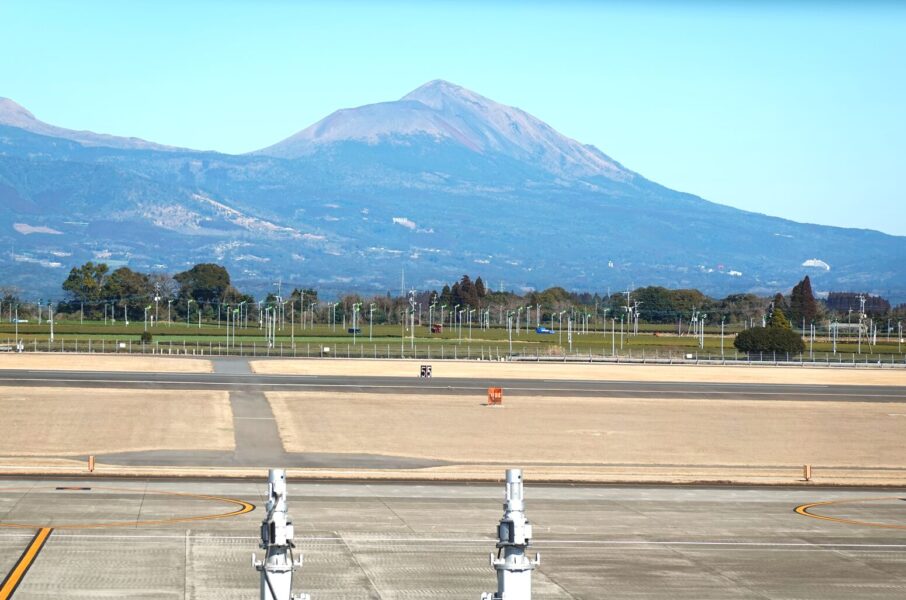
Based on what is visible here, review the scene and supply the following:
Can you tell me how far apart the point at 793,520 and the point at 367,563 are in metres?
16.8

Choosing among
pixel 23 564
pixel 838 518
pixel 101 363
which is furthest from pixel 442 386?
pixel 23 564

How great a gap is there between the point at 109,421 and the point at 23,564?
138 ft

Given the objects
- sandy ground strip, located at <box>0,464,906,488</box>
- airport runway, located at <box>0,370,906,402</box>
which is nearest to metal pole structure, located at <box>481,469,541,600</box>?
sandy ground strip, located at <box>0,464,906,488</box>

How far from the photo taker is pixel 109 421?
239ft

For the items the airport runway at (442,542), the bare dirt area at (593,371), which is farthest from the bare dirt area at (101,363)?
the airport runway at (442,542)

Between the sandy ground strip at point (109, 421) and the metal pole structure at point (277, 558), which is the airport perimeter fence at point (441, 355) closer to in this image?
the sandy ground strip at point (109, 421)

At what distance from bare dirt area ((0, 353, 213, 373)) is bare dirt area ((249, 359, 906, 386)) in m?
6.45

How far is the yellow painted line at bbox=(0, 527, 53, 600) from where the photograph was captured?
2900 centimetres

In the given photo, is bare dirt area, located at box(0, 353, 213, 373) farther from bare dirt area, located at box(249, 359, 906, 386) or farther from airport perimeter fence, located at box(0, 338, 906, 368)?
airport perimeter fence, located at box(0, 338, 906, 368)

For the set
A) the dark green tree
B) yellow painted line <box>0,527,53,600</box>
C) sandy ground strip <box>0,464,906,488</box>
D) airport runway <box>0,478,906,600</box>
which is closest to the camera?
yellow painted line <box>0,527,53,600</box>

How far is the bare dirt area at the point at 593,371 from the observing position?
4934 inches

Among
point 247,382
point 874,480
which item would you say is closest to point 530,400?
point 247,382

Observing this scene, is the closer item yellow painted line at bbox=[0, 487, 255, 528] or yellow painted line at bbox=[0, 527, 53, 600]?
yellow painted line at bbox=[0, 527, 53, 600]

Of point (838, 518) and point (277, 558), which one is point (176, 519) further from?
point (277, 558)
